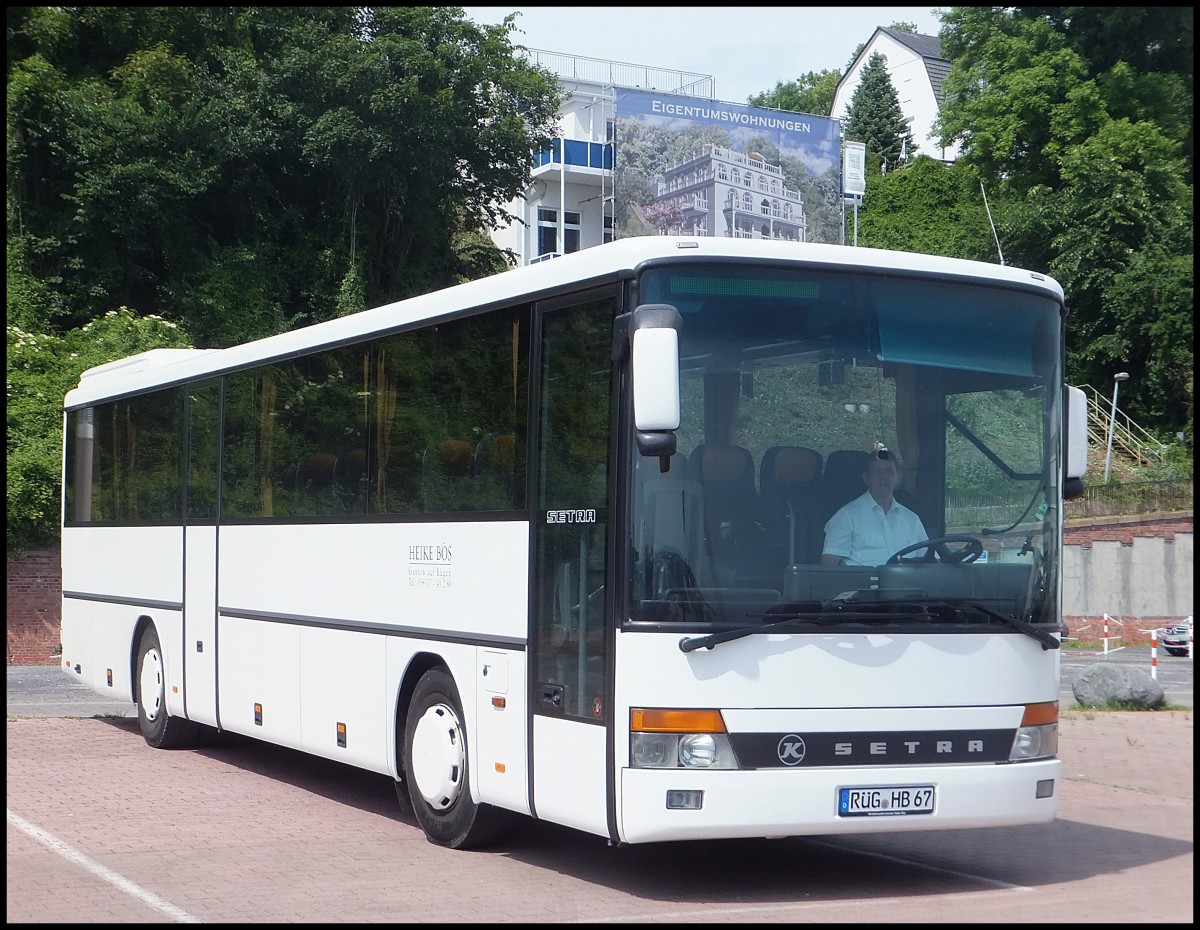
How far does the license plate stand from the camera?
7.93 meters

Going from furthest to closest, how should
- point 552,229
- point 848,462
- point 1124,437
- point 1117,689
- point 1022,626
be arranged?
1. point 552,229
2. point 1124,437
3. point 1117,689
4. point 1022,626
5. point 848,462

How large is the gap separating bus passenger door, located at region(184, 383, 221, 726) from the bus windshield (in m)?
6.79

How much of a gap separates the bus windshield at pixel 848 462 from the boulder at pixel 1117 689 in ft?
39.5

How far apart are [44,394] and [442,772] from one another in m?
22.7

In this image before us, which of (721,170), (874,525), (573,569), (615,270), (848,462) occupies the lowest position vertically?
(573,569)

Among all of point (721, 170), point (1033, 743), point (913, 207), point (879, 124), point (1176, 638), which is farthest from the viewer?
point (879, 124)

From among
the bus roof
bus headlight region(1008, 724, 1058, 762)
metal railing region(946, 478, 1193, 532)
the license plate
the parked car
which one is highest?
the bus roof

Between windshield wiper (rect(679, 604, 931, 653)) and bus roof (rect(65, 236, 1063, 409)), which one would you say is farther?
bus roof (rect(65, 236, 1063, 409))

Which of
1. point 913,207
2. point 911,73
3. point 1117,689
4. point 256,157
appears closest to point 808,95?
point 911,73

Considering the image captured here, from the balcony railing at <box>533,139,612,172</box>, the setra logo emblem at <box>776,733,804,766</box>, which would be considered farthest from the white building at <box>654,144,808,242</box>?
the setra logo emblem at <box>776,733,804,766</box>

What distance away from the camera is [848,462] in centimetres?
815

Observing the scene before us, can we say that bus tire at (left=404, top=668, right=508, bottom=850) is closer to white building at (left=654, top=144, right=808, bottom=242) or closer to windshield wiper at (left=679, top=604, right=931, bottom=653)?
windshield wiper at (left=679, top=604, right=931, bottom=653)

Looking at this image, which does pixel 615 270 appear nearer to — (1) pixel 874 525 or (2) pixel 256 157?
(1) pixel 874 525

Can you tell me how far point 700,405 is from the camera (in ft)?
26.1
